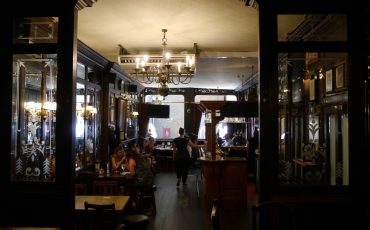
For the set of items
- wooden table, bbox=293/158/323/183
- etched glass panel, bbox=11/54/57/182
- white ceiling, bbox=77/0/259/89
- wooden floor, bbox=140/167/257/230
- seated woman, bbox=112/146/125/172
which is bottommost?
wooden floor, bbox=140/167/257/230

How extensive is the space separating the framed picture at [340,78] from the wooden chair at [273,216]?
1745mm

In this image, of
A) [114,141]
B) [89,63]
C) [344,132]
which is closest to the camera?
[344,132]

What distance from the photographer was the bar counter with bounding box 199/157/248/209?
7430mm

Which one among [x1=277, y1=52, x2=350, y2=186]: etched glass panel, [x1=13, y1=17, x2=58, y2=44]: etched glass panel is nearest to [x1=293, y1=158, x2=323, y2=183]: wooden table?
[x1=277, y1=52, x2=350, y2=186]: etched glass panel

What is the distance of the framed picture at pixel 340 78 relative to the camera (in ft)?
12.6

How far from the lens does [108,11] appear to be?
205 inches

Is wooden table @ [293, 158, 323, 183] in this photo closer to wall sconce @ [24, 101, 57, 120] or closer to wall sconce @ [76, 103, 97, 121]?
wall sconce @ [24, 101, 57, 120]

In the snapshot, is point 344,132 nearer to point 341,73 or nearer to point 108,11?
point 341,73

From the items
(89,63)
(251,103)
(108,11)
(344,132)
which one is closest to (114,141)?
(89,63)

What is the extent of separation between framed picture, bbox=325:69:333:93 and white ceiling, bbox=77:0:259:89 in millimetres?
1463

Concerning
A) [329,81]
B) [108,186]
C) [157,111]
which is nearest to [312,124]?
[329,81]

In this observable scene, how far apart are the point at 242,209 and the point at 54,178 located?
464 cm

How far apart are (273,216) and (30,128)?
2818mm

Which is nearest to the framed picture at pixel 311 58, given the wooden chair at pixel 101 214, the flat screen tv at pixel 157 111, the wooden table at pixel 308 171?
the wooden table at pixel 308 171
